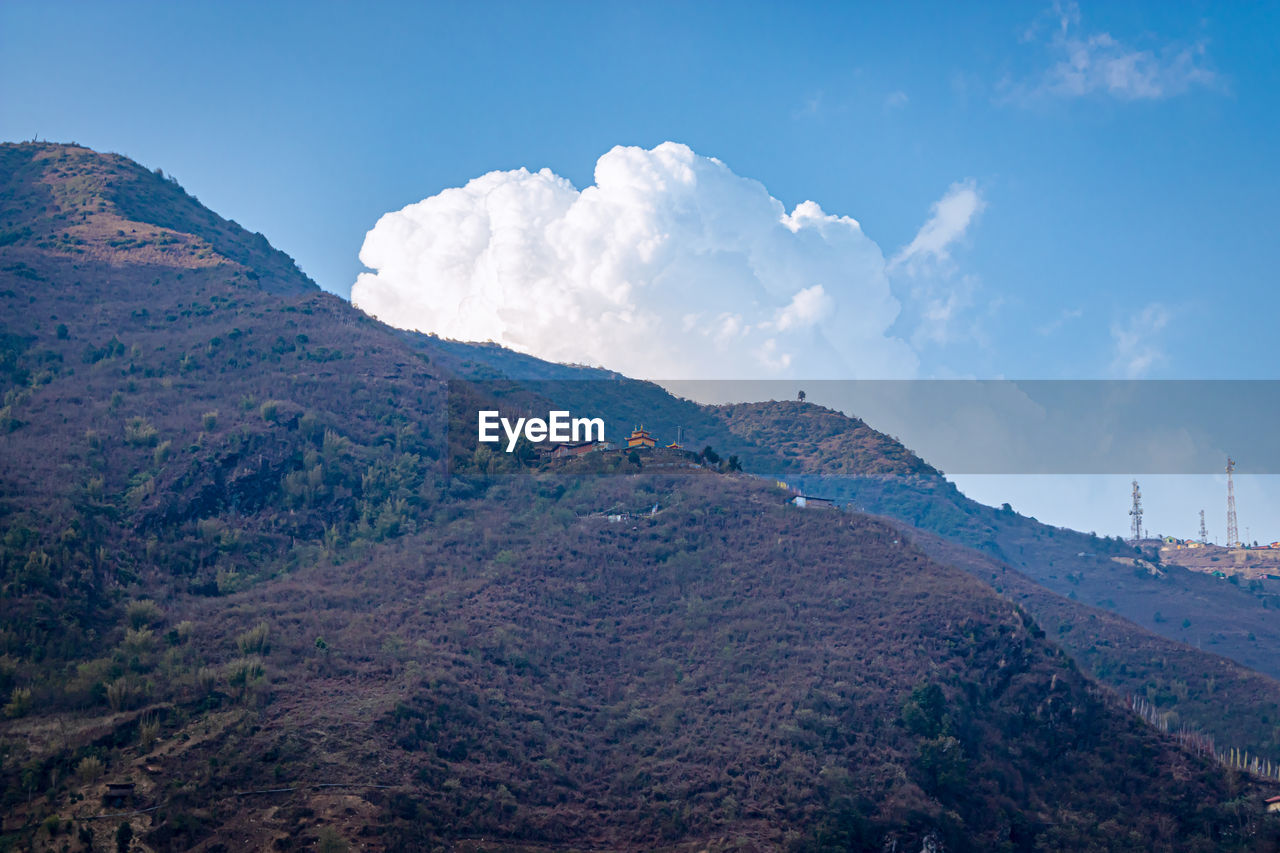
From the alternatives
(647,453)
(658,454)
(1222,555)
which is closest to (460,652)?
(647,453)

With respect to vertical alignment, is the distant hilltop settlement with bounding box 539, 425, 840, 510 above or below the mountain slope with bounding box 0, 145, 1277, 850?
above

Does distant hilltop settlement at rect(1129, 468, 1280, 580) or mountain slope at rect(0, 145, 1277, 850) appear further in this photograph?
distant hilltop settlement at rect(1129, 468, 1280, 580)

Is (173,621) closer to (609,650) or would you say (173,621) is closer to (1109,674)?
(609,650)

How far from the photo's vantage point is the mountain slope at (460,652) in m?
39.7

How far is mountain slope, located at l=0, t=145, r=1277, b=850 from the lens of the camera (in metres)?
39.7

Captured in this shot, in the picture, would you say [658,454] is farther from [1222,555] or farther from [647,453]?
[1222,555]

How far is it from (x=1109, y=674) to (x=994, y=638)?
2016 centimetres

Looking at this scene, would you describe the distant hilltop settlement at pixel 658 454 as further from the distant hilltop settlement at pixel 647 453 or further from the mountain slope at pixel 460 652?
the mountain slope at pixel 460 652

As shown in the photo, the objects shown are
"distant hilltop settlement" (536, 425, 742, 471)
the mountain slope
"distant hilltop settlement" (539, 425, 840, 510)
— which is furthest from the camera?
"distant hilltop settlement" (536, 425, 742, 471)

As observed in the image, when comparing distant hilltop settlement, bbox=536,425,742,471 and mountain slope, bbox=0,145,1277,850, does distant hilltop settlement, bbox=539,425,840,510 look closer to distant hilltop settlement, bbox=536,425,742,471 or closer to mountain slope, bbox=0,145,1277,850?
distant hilltop settlement, bbox=536,425,742,471

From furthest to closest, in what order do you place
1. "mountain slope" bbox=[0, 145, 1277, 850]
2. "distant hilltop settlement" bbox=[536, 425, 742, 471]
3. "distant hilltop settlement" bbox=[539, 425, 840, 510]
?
"distant hilltop settlement" bbox=[536, 425, 742, 471] < "distant hilltop settlement" bbox=[539, 425, 840, 510] < "mountain slope" bbox=[0, 145, 1277, 850]

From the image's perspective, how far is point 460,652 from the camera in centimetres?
5091

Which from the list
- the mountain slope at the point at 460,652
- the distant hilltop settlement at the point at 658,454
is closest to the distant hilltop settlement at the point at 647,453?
the distant hilltop settlement at the point at 658,454

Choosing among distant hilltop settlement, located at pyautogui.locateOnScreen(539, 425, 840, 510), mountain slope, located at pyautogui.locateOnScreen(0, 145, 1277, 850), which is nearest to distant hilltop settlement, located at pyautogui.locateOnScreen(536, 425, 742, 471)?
distant hilltop settlement, located at pyautogui.locateOnScreen(539, 425, 840, 510)
